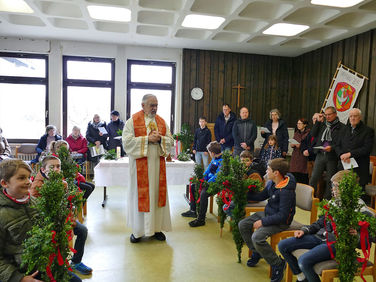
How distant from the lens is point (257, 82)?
783cm

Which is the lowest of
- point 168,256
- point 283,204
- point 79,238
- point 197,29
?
point 168,256

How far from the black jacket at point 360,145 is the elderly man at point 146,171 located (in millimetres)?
2628

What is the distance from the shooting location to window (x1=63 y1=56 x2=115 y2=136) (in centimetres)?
720

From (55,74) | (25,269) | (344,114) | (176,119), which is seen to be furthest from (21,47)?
(344,114)

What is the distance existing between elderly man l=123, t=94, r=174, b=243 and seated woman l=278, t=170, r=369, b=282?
1495 mm

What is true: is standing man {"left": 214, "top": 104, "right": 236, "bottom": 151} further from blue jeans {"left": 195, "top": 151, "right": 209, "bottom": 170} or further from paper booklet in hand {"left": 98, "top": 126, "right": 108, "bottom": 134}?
paper booklet in hand {"left": 98, "top": 126, "right": 108, "bottom": 134}

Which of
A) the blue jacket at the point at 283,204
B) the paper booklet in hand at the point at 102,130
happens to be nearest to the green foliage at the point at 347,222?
the blue jacket at the point at 283,204

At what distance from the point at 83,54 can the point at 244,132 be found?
426cm

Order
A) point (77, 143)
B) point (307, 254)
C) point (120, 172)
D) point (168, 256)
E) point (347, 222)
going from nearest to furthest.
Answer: point (347, 222)
point (307, 254)
point (168, 256)
point (120, 172)
point (77, 143)

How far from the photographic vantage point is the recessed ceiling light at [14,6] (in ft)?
16.4

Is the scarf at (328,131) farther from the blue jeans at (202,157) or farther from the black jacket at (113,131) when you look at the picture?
the black jacket at (113,131)

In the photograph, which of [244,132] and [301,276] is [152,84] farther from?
[301,276]

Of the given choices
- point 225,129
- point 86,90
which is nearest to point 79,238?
point 225,129

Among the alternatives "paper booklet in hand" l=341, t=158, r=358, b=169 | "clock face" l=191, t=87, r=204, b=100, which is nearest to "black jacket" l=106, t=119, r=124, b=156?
"clock face" l=191, t=87, r=204, b=100
